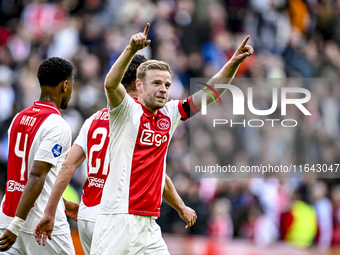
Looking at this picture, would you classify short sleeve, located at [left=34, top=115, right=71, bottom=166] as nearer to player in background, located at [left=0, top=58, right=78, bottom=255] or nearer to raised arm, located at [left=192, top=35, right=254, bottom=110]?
player in background, located at [left=0, top=58, right=78, bottom=255]

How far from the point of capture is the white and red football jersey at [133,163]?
14.8 feet

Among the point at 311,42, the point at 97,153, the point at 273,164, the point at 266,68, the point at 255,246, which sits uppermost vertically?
the point at 311,42

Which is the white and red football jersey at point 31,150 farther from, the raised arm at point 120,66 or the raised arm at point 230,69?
the raised arm at point 230,69

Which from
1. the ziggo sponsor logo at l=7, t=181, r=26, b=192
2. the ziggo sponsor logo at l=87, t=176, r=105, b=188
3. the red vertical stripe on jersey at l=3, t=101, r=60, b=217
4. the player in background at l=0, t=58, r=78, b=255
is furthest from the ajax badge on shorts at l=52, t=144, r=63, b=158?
the ziggo sponsor logo at l=87, t=176, r=105, b=188

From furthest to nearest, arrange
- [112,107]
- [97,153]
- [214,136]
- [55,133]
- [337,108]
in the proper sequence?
[337,108] → [214,136] → [97,153] → [55,133] → [112,107]

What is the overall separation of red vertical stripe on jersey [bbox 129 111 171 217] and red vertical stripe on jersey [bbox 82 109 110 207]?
65 cm

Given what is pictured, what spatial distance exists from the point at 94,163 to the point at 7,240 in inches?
43.1

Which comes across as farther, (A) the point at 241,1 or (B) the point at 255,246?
(A) the point at 241,1

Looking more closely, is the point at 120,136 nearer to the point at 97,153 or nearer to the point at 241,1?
the point at 97,153

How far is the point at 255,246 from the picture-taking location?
10.3 meters

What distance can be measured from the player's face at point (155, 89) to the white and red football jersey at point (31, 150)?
→ 81cm

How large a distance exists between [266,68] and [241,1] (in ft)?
9.65

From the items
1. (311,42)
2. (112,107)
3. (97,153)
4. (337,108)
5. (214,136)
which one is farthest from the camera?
(311,42)

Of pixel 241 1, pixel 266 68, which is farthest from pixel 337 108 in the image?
pixel 241 1
